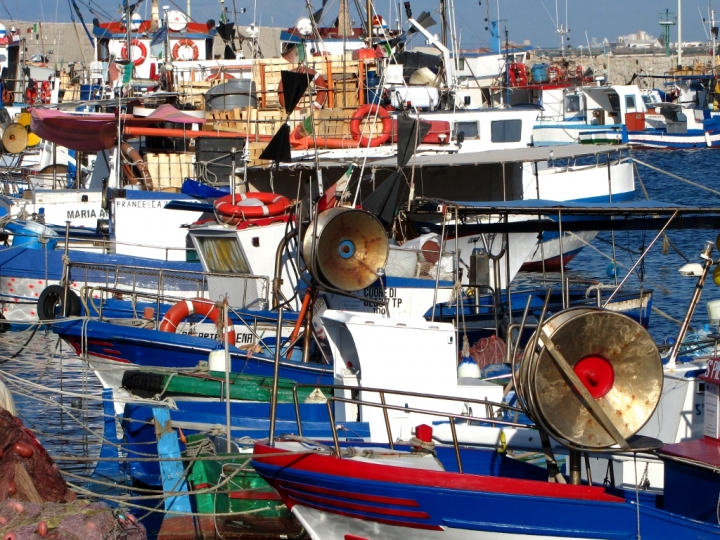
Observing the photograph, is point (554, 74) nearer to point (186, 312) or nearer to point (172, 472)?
point (186, 312)

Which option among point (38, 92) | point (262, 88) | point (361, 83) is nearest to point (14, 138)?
point (262, 88)

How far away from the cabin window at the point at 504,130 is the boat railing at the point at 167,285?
547 inches

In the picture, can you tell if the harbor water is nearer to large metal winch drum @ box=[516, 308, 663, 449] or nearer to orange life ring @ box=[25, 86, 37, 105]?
large metal winch drum @ box=[516, 308, 663, 449]

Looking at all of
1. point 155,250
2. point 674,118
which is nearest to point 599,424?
point 155,250

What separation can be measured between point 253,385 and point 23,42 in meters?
42.6

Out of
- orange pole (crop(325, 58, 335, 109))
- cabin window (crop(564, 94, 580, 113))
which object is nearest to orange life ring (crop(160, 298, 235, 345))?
orange pole (crop(325, 58, 335, 109))

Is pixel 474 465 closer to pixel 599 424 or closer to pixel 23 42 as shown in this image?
pixel 599 424

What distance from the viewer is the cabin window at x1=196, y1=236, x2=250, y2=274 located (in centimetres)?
1697

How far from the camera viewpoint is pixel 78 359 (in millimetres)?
14734

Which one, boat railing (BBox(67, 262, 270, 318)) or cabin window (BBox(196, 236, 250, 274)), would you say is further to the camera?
cabin window (BBox(196, 236, 250, 274))

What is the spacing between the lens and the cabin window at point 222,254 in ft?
55.7

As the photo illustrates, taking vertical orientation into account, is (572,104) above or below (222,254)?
above

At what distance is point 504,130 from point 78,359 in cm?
1845

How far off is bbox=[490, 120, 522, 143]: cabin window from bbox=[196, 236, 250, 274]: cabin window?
1490 centimetres
